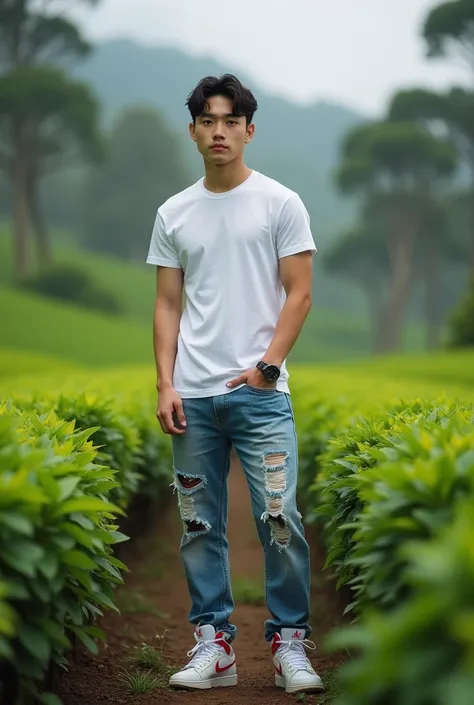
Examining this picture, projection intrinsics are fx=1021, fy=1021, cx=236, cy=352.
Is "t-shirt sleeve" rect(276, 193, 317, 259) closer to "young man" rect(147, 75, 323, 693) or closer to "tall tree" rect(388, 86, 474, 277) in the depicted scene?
"young man" rect(147, 75, 323, 693)

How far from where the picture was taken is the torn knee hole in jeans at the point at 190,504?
393 centimetres

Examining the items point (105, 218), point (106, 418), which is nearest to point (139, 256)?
point (105, 218)

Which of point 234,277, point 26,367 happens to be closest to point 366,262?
point 26,367

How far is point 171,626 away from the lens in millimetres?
5898

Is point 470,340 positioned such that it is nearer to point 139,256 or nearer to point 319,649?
point 319,649

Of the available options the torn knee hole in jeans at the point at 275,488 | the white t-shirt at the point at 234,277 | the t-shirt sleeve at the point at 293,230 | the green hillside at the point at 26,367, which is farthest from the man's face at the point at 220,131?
the green hillside at the point at 26,367

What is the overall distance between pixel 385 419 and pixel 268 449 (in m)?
0.68

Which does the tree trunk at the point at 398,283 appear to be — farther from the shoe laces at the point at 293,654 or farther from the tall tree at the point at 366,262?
the shoe laces at the point at 293,654

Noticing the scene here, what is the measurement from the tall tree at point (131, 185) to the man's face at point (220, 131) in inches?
1955

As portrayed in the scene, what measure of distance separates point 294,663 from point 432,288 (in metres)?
41.0

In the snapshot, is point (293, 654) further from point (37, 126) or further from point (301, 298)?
point (37, 126)

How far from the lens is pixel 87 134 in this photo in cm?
4047

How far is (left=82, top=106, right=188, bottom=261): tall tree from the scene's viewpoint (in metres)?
53.5

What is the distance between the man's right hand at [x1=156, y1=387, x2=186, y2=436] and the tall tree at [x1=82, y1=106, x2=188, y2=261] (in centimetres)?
4986
